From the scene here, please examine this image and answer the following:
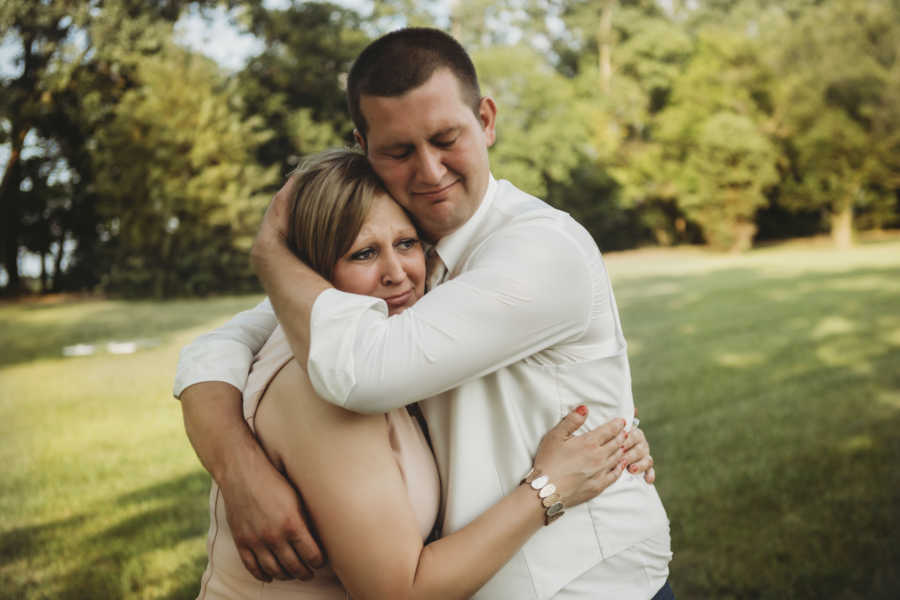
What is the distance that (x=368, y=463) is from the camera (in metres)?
1.66

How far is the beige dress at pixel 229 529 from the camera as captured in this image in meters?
1.84

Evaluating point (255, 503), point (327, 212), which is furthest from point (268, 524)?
point (327, 212)

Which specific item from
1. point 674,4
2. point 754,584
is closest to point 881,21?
point 674,4

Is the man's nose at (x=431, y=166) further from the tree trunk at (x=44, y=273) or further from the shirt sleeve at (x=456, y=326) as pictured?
the tree trunk at (x=44, y=273)

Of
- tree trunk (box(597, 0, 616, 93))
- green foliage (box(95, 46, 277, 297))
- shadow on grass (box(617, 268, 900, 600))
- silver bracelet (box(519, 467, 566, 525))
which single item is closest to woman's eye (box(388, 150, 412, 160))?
silver bracelet (box(519, 467, 566, 525))

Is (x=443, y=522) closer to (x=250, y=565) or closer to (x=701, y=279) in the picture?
(x=250, y=565)

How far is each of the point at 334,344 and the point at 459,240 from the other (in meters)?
0.73

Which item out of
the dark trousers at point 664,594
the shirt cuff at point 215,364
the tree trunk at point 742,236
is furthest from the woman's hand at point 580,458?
the tree trunk at point 742,236

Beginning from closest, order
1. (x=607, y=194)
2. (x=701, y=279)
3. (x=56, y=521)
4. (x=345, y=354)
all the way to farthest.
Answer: (x=345, y=354) → (x=56, y=521) → (x=701, y=279) → (x=607, y=194)

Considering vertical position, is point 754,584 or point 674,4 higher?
point 674,4

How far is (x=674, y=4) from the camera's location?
4144 centimetres

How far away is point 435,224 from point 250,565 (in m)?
1.09

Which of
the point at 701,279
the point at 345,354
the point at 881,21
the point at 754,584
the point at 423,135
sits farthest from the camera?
the point at 881,21

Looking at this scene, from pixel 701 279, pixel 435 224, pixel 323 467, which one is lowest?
pixel 701 279
